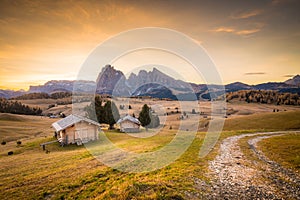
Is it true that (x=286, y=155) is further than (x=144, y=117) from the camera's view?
No

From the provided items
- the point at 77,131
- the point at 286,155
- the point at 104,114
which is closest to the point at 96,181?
the point at 286,155

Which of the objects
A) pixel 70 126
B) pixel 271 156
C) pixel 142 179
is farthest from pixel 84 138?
pixel 271 156

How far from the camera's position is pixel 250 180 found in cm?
1420

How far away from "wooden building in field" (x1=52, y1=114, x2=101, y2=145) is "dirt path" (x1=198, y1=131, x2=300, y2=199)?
3094cm

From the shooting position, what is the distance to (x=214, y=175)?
1533 cm

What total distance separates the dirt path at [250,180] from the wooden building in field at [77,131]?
3094cm

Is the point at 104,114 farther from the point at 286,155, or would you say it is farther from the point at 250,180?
the point at 250,180

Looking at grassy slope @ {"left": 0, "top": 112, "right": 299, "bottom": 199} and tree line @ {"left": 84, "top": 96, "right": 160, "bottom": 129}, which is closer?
grassy slope @ {"left": 0, "top": 112, "right": 299, "bottom": 199}

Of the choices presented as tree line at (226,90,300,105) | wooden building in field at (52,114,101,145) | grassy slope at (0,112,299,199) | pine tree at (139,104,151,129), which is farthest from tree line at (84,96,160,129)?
tree line at (226,90,300,105)

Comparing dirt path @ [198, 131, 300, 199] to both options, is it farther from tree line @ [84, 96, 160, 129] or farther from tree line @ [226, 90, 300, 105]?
A: tree line @ [226, 90, 300, 105]

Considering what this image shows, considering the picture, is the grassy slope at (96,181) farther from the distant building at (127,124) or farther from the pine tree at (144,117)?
the pine tree at (144,117)

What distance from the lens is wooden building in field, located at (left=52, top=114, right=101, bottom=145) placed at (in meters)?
39.2

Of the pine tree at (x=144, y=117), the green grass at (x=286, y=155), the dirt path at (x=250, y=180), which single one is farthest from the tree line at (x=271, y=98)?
the dirt path at (x=250, y=180)

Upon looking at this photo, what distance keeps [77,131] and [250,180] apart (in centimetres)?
3608
